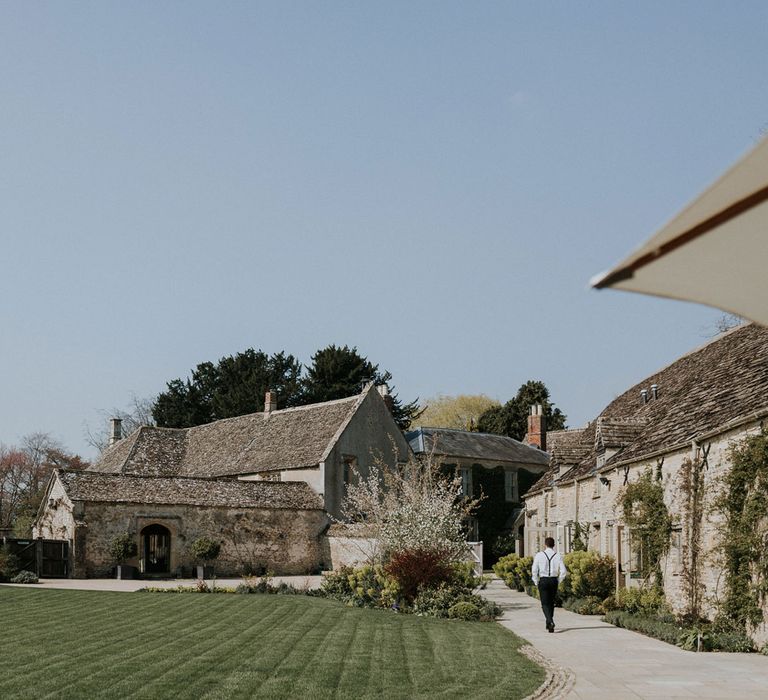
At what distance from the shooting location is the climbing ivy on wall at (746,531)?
14.5 metres

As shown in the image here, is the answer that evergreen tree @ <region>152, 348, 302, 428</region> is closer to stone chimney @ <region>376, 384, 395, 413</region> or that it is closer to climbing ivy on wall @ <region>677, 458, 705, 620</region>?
stone chimney @ <region>376, 384, 395, 413</region>

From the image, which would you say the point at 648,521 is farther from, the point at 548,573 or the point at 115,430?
the point at 115,430

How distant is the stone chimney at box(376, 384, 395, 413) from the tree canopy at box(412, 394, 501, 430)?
16219mm

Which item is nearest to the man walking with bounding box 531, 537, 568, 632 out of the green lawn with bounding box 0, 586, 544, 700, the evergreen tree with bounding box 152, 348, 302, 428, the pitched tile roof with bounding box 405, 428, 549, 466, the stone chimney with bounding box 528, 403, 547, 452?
the green lawn with bounding box 0, 586, 544, 700

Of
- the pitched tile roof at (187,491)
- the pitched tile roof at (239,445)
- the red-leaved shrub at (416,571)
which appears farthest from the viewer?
the pitched tile roof at (239,445)

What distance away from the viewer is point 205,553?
3759 centimetres

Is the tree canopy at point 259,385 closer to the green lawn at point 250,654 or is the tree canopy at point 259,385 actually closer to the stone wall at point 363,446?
the stone wall at point 363,446

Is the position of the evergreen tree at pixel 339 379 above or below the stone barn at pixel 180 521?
above

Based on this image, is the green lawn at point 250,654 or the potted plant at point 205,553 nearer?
the green lawn at point 250,654

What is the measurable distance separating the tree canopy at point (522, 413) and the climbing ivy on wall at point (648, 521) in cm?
5033

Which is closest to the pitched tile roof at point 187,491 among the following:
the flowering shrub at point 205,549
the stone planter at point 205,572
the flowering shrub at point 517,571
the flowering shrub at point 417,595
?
the flowering shrub at point 205,549

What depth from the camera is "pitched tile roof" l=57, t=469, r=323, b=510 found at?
37469 mm

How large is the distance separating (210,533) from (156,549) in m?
2.48

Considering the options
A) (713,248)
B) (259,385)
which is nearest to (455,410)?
(259,385)
